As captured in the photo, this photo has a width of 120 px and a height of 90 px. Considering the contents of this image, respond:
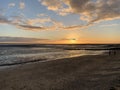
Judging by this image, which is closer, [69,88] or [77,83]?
[69,88]

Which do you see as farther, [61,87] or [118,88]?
[61,87]

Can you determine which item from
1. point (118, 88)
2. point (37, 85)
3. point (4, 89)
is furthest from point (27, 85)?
point (118, 88)

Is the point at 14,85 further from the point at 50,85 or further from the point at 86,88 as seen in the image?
the point at 86,88

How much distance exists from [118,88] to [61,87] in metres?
4.12

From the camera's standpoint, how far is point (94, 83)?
14125 mm

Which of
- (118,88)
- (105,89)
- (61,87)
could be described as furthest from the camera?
(61,87)

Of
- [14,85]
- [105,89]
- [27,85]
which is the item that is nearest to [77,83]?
[105,89]

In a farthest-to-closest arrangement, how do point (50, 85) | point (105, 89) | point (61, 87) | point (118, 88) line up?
point (50, 85)
point (61, 87)
point (105, 89)
point (118, 88)

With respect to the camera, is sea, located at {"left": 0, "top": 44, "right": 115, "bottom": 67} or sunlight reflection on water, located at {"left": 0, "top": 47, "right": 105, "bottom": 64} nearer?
sea, located at {"left": 0, "top": 44, "right": 115, "bottom": 67}

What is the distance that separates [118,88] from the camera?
11164mm

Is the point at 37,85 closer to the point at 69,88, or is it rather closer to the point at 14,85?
the point at 14,85

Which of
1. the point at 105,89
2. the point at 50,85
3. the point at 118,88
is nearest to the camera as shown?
the point at 118,88

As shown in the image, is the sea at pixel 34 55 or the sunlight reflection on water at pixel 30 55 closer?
the sea at pixel 34 55

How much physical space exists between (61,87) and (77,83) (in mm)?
1712
